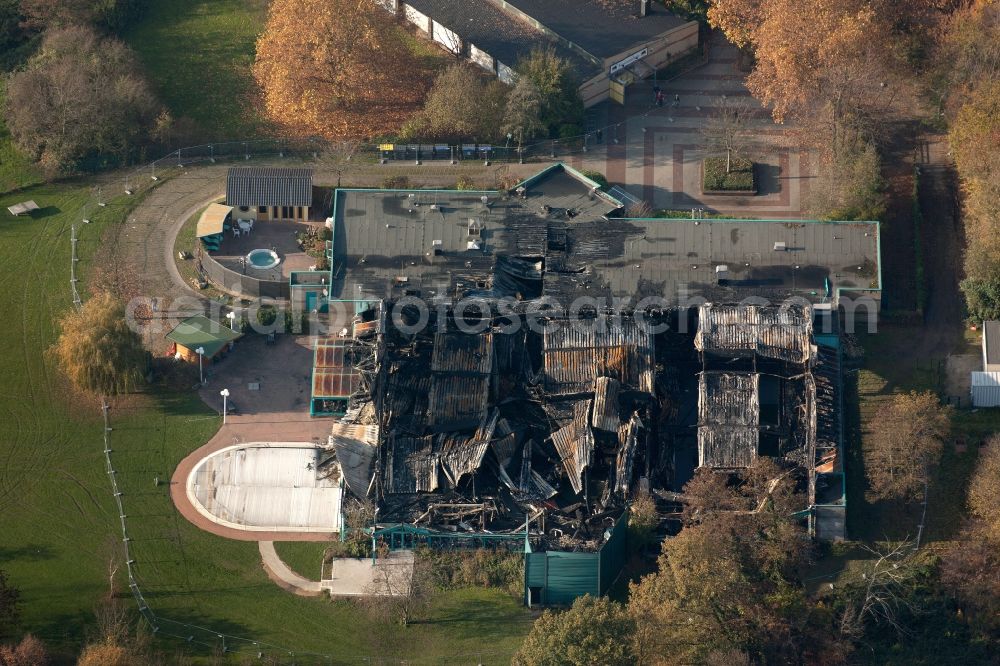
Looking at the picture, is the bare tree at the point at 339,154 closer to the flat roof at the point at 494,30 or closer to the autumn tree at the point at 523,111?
the autumn tree at the point at 523,111

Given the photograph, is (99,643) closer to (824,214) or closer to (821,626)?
(821,626)

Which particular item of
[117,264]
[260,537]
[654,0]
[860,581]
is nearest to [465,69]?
[654,0]

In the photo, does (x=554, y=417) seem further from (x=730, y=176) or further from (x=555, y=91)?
(x=555, y=91)

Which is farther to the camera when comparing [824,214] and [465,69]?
[465,69]

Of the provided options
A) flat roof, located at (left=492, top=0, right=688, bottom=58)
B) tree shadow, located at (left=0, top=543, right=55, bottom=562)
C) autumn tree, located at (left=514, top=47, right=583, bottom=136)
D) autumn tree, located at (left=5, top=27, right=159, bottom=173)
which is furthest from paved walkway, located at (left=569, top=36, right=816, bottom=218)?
tree shadow, located at (left=0, top=543, right=55, bottom=562)

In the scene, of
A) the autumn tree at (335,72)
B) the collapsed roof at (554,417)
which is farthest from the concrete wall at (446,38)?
the collapsed roof at (554,417)

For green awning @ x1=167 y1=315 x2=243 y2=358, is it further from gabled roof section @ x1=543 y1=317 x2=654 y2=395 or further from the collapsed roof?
gabled roof section @ x1=543 y1=317 x2=654 y2=395
